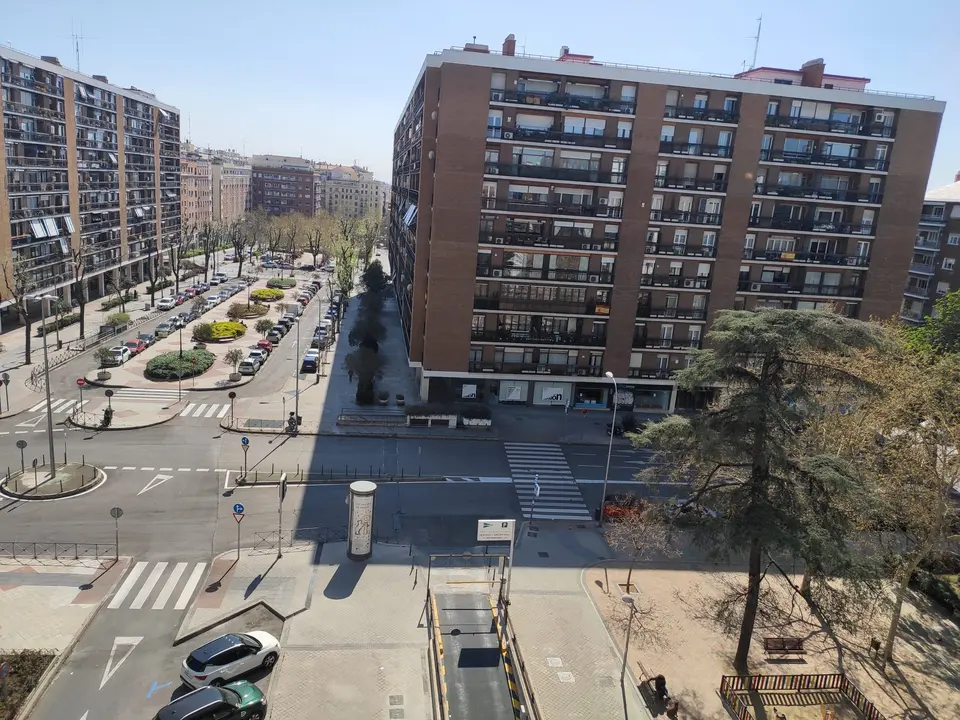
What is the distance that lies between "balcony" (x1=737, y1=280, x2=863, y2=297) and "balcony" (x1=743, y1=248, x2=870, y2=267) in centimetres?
173

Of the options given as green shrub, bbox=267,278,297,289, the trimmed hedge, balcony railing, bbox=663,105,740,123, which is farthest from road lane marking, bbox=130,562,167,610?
green shrub, bbox=267,278,297,289

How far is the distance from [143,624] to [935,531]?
27.7 metres

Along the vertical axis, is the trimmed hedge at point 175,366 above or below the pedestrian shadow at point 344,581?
above

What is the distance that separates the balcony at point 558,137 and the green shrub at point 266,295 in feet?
183

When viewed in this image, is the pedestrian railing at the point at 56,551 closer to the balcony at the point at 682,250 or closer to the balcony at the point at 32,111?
the balcony at the point at 682,250

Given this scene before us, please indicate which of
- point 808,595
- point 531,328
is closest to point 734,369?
point 808,595

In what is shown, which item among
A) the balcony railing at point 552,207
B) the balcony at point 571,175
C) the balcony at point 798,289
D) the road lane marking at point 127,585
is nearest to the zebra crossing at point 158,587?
the road lane marking at point 127,585

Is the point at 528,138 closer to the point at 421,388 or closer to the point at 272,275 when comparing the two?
the point at 421,388

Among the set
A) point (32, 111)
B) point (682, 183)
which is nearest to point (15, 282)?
point (32, 111)

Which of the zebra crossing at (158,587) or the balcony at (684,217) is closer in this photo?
the zebra crossing at (158,587)

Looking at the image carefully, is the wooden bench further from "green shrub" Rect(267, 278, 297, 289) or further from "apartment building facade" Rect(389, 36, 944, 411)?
"green shrub" Rect(267, 278, 297, 289)

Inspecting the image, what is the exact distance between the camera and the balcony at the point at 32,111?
200 ft

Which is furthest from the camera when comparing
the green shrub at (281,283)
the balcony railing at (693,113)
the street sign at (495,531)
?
the green shrub at (281,283)

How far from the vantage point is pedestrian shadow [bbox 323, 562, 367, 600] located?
2605 centimetres
